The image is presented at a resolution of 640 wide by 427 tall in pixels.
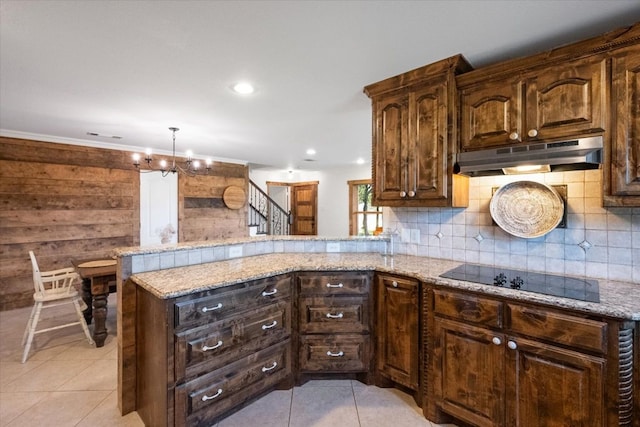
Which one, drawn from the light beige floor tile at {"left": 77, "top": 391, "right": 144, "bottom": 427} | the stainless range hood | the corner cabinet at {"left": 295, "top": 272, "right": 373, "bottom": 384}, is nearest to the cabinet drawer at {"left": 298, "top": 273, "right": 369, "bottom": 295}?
the corner cabinet at {"left": 295, "top": 272, "right": 373, "bottom": 384}

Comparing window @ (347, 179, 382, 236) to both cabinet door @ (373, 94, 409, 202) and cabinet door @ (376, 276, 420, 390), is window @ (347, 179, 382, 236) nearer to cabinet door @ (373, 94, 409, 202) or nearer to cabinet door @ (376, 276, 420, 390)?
cabinet door @ (373, 94, 409, 202)

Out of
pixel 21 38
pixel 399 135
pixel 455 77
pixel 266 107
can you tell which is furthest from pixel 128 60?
pixel 455 77

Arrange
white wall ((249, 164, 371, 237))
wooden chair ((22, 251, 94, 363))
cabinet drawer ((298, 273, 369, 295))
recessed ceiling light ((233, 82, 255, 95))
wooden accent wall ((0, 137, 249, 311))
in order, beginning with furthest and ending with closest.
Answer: white wall ((249, 164, 371, 237)), wooden accent wall ((0, 137, 249, 311)), wooden chair ((22, 251, 94, 363)), recessed ceiling light ((233, 82, 255, 95)), cabinet drawer ((298, 273, 369, 295))

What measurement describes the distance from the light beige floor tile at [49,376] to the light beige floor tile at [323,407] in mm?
1831

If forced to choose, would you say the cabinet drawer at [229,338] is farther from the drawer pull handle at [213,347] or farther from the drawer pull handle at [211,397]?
the drawer pull handle at [211,397]

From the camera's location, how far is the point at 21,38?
1.80m

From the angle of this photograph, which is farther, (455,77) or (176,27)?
(455,77)

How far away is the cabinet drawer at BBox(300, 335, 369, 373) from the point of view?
7.43 ft

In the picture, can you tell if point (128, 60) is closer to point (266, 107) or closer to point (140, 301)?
point (266, 107)

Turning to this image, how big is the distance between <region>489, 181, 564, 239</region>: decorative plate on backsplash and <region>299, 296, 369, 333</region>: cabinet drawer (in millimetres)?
1158

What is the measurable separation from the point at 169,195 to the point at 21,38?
12.4 ft

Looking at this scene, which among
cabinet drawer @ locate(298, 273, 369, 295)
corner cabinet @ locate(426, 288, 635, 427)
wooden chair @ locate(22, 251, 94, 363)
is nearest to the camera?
corner cabinet @ locate(426, 288, 635, 427)

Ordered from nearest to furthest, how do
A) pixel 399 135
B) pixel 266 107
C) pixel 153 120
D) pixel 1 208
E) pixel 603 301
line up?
pixel 603 301 < pixel 399 135 < pixel 266 107 < pixel 153 120 < pixel 1 208

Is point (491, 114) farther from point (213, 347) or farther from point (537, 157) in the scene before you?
point (213, 347)
